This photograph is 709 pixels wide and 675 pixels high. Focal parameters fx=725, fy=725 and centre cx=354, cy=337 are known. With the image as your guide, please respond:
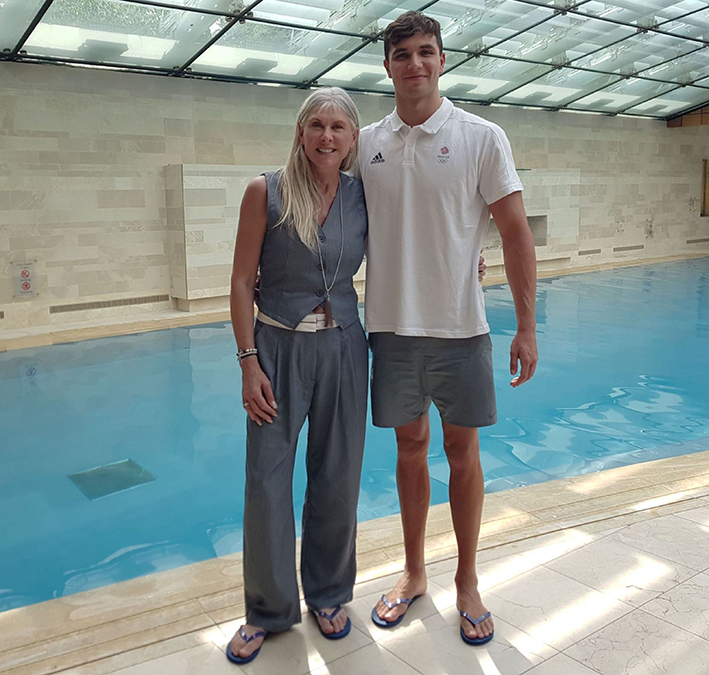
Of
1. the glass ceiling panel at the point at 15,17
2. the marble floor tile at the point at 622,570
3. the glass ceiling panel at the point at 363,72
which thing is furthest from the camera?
the glass ceiling panel at the point at 363,72

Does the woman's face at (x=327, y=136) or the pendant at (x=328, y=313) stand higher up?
the woman's face at (x=327, y=136)

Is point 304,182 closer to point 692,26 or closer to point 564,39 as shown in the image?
point 564,39

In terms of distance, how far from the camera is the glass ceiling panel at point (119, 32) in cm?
870

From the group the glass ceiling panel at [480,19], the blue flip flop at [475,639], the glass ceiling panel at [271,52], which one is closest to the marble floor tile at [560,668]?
the blue flip flop at [475,639]

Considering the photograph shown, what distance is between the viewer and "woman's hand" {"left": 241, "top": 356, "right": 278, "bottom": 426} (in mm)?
2270

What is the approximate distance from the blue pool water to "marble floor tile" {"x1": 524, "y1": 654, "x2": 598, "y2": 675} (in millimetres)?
1880

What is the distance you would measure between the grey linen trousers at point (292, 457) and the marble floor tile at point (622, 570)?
922 mm

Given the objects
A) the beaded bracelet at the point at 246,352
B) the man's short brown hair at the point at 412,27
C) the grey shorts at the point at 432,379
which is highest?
the man's short brown hair at the point at 412,27

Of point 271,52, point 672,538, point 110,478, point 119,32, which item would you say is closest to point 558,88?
point 271,52

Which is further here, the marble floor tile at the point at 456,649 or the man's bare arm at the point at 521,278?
the man's bare arm at the point at 521,278

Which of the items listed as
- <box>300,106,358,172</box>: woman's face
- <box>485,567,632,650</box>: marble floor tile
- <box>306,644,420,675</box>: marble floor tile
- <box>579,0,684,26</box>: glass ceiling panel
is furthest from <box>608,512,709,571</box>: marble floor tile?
<box>579,0,684,26</box>: glass ceiling panel

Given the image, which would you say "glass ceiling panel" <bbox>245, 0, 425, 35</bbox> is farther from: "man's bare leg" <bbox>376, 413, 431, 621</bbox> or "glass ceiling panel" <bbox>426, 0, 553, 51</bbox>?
"man's bare leg" <bbox>376, 413, 431, 621</bbox>

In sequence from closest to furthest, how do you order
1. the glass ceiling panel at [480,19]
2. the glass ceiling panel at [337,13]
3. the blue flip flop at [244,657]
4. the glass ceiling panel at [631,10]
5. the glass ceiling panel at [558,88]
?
the blue flip flop at [244,657], the glass ceiling panel at [337,13], the glass ceiling panel at [480,19], the glass ceiling panel at [631,10], the glass ceiling panel at [558,88]

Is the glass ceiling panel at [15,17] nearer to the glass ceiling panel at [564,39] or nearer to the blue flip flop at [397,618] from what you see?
the glass ceiling panel at [564,39]
